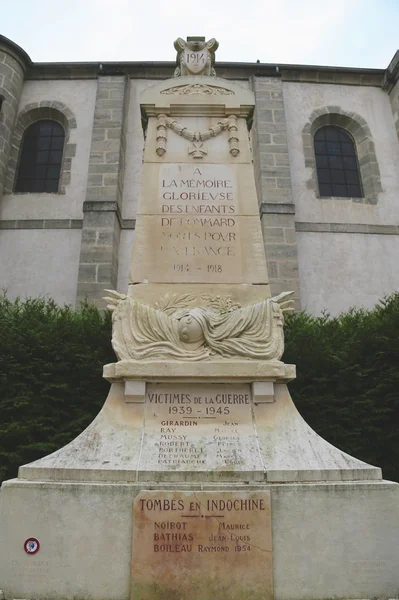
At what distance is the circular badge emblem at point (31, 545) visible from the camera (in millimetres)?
3258

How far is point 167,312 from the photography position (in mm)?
4500

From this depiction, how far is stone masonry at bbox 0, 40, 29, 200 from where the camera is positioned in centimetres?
1379

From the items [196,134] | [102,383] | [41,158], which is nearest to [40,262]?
[41,158]

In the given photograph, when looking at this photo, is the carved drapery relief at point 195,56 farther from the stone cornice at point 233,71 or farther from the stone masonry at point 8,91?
the stone cornice at point 233,71

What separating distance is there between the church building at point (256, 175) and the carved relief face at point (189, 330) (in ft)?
25.7

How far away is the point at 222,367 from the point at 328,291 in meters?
9.07

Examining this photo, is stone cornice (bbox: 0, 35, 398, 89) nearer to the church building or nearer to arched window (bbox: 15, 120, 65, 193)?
the church building

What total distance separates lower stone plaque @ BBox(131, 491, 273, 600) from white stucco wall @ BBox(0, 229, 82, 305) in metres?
9.48

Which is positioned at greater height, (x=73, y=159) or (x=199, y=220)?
(x=73, y=159)

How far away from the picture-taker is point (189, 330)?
4.26 m

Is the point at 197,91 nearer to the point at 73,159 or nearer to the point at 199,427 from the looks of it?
the point at 199,427

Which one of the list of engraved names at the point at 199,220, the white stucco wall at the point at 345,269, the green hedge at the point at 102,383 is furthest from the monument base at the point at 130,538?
the white stucco wall at the point at 345,269

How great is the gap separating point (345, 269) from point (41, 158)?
990 cm

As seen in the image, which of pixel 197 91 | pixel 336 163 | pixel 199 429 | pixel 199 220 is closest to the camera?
pixel 199 429
